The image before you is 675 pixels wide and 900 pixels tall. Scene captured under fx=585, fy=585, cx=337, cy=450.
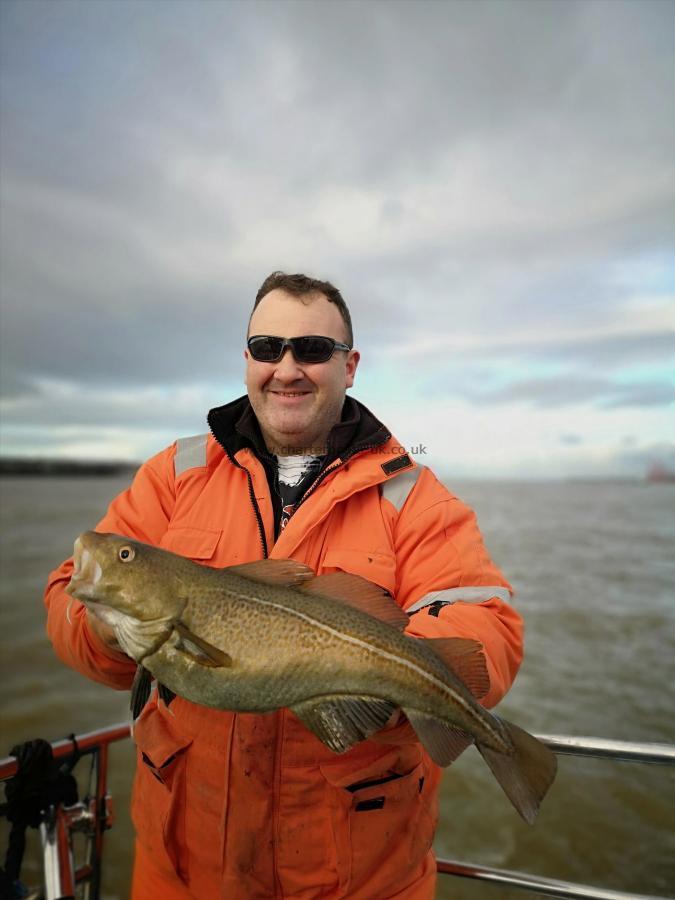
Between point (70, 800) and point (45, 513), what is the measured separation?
41132 millimetres

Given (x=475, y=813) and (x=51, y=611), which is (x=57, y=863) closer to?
(x=51, y=611)

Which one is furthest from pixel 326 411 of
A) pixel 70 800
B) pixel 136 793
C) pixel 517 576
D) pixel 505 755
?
pixel 517 576

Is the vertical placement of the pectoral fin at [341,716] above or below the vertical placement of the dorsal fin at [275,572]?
below

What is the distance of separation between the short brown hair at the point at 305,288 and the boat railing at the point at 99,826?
2638 millimetres

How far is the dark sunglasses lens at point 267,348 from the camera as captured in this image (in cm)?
343

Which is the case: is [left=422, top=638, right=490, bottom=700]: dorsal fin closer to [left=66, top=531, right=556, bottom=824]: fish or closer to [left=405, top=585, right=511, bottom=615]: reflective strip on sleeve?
[left=66, top=531, right=556, bottom=824]: fish

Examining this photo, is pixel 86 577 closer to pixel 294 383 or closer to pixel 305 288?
pixel 294 383

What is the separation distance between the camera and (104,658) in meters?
2.67

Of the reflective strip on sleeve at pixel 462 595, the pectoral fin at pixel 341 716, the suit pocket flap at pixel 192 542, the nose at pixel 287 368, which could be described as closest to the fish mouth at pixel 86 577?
the suit pocket flap at pixel 192 542

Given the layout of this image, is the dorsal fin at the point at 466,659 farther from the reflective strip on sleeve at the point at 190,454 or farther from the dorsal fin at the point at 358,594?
the reflective strip on sleeve at the point at 190,454

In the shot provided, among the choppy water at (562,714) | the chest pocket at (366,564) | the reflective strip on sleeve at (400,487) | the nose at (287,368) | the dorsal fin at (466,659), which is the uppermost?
the nose at (287,368)

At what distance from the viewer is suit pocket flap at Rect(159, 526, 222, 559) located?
300cm

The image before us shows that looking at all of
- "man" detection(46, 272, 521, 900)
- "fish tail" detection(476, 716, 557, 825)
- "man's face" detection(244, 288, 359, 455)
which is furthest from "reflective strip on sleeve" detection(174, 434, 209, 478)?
"fish tail" detection(476, 716, 557, 825)

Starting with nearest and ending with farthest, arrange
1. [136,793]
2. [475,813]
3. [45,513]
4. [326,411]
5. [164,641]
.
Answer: [164,641] < [136,793] < [326,411] < [475,813] < [45,513]
